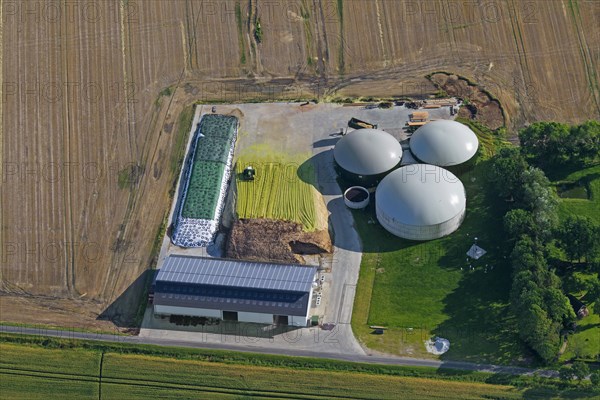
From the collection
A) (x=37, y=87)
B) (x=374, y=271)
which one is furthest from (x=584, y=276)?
(x=37, y=87)

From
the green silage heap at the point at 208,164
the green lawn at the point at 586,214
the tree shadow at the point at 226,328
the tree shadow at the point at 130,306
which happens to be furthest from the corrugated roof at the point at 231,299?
the green lawn at the point at 586,214

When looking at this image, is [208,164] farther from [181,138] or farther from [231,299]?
[231,299]

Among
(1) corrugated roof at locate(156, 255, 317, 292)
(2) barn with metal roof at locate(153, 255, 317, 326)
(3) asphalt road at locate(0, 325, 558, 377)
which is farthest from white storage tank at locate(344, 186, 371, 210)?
(3) asphalt road at locate(0, 325, 558, 377)

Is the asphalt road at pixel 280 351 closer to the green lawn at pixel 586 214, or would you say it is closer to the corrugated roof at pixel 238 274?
the green lawn at pixel 586 214

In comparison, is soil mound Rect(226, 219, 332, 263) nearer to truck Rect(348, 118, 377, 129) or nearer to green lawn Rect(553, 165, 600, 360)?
truck Rect(348, 118, 377, 129)

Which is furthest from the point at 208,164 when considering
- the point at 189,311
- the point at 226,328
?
the point at 226,328
